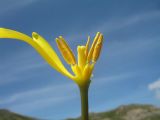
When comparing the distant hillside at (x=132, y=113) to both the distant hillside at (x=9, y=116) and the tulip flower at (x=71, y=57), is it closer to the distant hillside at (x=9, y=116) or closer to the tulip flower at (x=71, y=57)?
the distant hillside at (x=9, y=116)

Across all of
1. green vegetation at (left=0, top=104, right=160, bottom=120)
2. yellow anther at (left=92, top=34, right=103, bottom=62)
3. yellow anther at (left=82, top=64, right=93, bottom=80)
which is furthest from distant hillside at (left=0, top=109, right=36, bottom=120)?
yellow anther at (left=82, top=64, right=93, bottom=80)

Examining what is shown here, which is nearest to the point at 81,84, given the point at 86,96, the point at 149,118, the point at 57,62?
the point at 86,96

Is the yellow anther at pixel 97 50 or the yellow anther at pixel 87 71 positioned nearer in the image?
the yellow anther at pixel 87 71

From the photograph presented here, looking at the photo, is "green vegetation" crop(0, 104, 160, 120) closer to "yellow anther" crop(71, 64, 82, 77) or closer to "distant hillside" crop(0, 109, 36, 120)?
"distant hillside" crop(0, 109, 36, 120)

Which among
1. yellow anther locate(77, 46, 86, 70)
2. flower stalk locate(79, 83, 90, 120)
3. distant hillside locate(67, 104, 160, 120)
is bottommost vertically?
flower stalk locate(79, 83, 90, 120)

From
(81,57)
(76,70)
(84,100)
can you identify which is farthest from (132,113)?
(84,100)

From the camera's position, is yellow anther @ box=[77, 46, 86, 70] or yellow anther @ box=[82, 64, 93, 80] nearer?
yellow anther @ box=[82, 64, 93, 80]

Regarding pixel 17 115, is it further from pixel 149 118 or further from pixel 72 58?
pixel 72 58

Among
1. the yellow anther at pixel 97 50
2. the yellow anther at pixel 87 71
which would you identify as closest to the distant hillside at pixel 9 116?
the yellow anther at pixel 97 50

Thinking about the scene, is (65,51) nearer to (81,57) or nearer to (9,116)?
(81,57)
